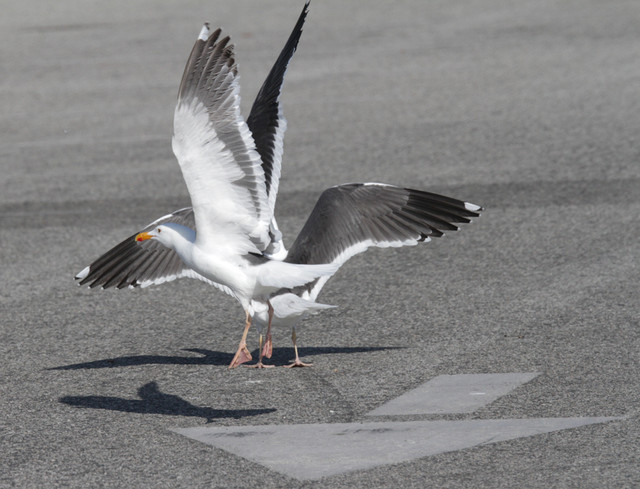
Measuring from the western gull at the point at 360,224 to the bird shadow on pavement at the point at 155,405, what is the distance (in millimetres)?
784

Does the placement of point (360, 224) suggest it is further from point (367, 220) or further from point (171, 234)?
point (171, 234)

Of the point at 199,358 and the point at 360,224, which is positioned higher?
the point at 360,224

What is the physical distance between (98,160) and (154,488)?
995cm

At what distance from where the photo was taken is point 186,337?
25.0ft

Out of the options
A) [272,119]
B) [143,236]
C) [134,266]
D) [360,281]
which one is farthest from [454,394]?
[360,281]

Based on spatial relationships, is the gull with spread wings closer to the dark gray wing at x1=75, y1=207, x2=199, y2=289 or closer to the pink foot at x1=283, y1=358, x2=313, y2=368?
the pink foot at x1=283, y1=358, x2=313, y2=368

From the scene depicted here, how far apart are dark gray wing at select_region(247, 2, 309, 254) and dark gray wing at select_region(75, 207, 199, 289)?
0.95m

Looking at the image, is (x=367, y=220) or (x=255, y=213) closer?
(x=255, y=213)

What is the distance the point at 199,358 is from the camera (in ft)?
23.3

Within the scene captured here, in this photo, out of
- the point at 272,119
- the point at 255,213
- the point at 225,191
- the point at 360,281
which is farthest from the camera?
the point at 360,281

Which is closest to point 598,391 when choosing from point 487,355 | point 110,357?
point 487,355

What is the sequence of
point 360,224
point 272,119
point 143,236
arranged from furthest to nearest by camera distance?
point 272,119 → point 360,224 → point 143,236

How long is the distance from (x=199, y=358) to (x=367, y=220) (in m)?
1.35

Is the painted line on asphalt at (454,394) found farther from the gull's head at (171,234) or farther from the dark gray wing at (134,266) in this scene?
the dark gray wing at (134,266)
